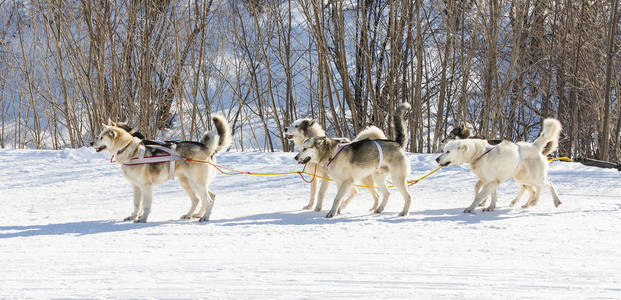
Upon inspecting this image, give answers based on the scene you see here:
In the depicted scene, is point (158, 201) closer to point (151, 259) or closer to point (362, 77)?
point (151, 259)

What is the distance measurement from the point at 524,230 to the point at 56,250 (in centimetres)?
449

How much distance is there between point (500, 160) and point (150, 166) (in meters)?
4.10

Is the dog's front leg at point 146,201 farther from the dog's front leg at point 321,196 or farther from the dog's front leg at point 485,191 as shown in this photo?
the dog's front leg at point 485,191

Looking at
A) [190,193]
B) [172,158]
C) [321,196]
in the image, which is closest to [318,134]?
[321,196]

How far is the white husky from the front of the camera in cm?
684

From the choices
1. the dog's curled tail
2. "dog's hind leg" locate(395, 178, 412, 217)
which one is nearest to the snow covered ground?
"dog's hind leg" locate(395, 178, 412, 217)

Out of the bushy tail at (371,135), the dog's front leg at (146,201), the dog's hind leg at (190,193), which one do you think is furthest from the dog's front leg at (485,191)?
the dog's front leg at (146,201)

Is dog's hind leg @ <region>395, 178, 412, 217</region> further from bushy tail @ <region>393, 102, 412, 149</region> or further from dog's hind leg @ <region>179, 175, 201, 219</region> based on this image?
dog's hind leg @ <region>179, 175, 201, 219</region>

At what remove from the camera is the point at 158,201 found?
8.45m

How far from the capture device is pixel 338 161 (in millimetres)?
6840

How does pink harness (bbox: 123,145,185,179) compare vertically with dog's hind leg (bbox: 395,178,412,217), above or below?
above

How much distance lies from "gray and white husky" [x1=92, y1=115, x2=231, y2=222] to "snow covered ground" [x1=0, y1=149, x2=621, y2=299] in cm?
30

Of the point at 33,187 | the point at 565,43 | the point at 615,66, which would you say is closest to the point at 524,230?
the point at 33,187

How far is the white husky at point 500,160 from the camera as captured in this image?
22.4 feet
